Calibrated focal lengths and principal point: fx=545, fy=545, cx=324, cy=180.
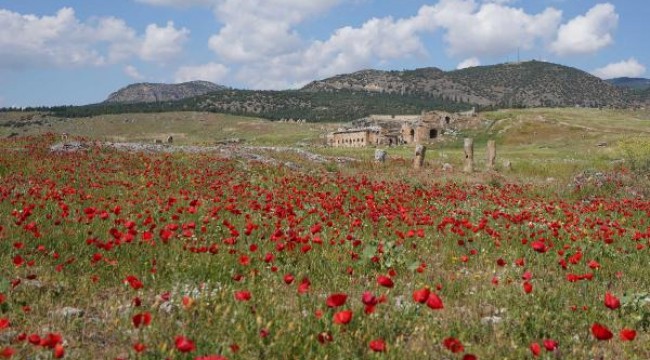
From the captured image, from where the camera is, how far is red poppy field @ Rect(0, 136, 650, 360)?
13.2 ft

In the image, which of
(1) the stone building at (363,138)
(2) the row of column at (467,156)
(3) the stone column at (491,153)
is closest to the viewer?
(2) the row of column at (467,156)

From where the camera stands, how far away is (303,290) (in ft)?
13.7

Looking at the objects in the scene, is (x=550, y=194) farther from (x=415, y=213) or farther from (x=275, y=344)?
(x=275, y=344)

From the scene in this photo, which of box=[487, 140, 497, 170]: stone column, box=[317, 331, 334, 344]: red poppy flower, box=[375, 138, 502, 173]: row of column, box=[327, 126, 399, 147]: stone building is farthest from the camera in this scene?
box=[327, 126, 399, 147]: stone building

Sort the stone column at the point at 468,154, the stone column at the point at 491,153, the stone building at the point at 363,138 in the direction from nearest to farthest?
the stone column at the point at 468,154, the stone column at the point at 491,153, the stone building at the point at 363,138

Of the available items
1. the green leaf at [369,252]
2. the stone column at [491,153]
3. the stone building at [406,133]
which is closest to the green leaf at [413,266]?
the green leaf at [369,252]

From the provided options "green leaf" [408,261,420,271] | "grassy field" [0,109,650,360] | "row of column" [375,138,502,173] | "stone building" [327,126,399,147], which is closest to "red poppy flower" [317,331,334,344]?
"grassy field" [0,109,650,360]

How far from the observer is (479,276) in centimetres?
657

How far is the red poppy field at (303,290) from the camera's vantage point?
13.2 ft

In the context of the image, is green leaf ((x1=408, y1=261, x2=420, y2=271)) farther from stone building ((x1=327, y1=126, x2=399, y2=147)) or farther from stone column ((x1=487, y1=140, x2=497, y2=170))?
stone building ((x1=327, y1=126, x2=399, y2=147))

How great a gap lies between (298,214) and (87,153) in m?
14.8

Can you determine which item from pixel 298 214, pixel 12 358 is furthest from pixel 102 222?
pixel 12 358

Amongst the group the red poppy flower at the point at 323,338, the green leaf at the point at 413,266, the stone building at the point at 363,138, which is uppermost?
the red poppy flower at the point at 323,338

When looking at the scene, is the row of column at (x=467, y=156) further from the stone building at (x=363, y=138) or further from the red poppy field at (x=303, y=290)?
the stone building at (x=363, y=138)
